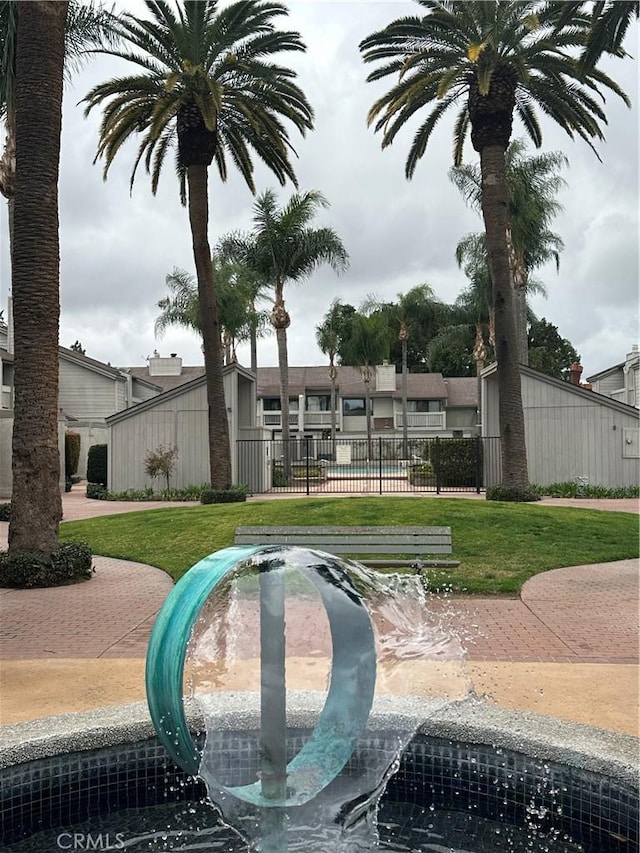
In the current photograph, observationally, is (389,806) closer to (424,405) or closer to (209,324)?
(209,324)

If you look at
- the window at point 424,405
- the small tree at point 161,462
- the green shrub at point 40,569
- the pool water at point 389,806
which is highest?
the window at point 424,405

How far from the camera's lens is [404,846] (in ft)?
11.8

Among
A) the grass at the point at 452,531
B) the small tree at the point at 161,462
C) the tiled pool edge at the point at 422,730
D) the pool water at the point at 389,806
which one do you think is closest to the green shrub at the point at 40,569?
the grass at the point at 452,531

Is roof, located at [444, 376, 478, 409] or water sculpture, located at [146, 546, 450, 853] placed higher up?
roof, located at [444, 376, 478, 409]

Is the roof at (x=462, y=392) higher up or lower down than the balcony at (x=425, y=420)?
higher up

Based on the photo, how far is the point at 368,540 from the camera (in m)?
9.31

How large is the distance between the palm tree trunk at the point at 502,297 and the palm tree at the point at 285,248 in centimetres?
1248

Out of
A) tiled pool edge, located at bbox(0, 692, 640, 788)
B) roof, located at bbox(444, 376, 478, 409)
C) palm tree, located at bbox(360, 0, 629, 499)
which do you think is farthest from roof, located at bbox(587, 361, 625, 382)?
tiled pool edge, located at bbox(0, 692, 640, 788)

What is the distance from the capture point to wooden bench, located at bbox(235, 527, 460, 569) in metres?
9.24

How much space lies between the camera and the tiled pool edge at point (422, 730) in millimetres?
3730

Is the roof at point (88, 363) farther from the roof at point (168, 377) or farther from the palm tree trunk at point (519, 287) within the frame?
the palm tree trunk at point (519, 287)

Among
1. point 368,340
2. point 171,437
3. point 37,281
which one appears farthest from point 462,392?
point 37,281

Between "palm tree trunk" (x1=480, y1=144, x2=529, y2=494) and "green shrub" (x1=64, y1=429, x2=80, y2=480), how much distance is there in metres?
18.6

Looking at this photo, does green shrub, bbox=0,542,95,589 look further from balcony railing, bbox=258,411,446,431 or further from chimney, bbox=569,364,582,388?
balcony railing, bbox=258,411,446,431
